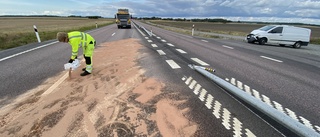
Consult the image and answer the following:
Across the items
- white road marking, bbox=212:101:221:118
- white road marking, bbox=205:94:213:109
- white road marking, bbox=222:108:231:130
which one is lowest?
white road marking, bbox=222:108:231:130

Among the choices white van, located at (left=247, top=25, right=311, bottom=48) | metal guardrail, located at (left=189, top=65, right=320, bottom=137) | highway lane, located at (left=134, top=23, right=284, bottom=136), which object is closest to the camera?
metal guardrail, located at (left=189, top=65, right=320, bottom=137)

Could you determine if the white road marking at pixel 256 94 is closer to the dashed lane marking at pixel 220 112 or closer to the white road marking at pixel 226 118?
the dashed lane marking at pixel 220 112

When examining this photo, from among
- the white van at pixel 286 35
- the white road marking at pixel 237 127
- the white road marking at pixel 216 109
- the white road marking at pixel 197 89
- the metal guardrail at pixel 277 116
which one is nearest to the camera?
the metal guardrail at pixel 277 116

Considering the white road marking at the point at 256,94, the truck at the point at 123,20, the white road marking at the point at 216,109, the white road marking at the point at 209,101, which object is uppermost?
the truck at the point at 123,20

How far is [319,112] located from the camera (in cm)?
331

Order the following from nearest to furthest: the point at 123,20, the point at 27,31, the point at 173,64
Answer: the point at 173,64 → the point at 27,31 → the point at 123,20

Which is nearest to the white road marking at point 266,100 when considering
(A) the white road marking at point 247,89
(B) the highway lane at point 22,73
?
(A) the white road marking at point 247,89

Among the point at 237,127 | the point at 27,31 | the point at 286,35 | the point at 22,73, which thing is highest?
the point at 27,31

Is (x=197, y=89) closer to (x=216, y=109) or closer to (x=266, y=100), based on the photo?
(x=216, y=109)

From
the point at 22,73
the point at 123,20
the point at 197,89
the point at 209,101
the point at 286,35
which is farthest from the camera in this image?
the point at 123,20

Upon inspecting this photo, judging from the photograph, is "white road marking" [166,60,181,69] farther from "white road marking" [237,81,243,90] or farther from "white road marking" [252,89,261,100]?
"white road marking" [252,89,261,100]

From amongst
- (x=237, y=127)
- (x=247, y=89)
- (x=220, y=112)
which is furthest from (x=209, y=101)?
(x=247, y=89)

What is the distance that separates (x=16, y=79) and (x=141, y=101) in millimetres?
3713

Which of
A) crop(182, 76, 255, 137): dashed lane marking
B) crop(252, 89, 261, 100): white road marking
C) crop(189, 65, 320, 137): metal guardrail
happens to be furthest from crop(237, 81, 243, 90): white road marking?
crop(182, 76, 255, 137): dashed lane marking
